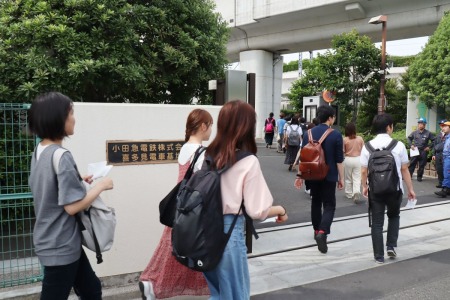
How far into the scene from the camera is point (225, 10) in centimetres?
2230

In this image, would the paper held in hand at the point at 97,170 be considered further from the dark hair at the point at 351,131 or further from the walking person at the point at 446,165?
the walking person at the point at 446,165

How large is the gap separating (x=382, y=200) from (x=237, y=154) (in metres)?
2.93

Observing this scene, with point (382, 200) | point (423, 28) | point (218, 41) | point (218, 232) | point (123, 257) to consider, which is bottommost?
point (123, 257)

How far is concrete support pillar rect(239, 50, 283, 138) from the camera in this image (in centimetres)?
2286

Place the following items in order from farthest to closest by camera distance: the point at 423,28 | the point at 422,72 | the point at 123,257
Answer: the point at 423,28 → the point at 422,72 → the point at 123,257

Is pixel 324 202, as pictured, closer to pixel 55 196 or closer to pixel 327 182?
pixel 327 182

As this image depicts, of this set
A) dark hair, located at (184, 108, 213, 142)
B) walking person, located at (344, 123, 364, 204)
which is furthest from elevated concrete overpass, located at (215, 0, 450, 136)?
dark hair, located at (184, 108, 213, 142)

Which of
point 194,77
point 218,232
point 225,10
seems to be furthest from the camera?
point 225,10

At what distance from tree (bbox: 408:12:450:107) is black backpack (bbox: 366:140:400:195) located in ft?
30.5

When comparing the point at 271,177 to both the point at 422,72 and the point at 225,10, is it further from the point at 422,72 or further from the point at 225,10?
the point at 225,10

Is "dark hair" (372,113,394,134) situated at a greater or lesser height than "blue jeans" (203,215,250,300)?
greater

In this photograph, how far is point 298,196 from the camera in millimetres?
8469

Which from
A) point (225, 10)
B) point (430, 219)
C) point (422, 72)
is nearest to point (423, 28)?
point (422, 72)

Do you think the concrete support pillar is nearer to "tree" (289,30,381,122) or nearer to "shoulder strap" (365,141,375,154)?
"tree" (289,30,381,122)
